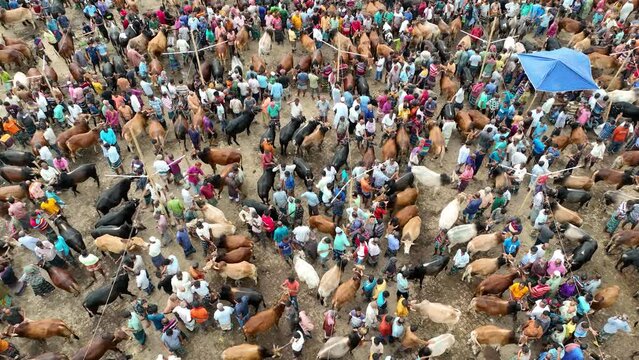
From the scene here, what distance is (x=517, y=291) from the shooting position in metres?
12.4

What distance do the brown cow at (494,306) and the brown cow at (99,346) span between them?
9.19m

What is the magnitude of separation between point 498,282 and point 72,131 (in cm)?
1509

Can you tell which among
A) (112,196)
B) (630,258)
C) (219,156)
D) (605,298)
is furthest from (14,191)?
(630,258)

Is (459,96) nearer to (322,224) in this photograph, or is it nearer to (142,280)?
(322,224)

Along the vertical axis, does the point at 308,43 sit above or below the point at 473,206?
above

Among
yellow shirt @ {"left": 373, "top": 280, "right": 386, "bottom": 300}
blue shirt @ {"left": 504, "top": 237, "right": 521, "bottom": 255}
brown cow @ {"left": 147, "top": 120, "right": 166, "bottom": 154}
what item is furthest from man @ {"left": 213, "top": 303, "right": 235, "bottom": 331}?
blue shirt @ {"left": 504, "top": 237, "right": 521, "bottom": 255}

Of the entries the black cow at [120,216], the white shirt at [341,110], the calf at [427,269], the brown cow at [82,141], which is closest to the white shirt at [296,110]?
the white shirt at [341,110]

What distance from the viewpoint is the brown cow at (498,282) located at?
12.8 m

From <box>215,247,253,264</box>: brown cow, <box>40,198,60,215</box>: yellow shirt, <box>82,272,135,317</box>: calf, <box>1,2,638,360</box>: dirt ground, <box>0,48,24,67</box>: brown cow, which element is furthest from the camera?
<box>0,48,24,67</box>: brown cow

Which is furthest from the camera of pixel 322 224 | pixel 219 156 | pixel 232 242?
pixel 219 156

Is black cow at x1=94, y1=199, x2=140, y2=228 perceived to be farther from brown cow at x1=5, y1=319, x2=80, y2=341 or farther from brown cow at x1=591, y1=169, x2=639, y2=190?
brown cow at x1=591, y1=169, x2=639, y2=190

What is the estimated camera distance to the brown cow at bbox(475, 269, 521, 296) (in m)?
12.8

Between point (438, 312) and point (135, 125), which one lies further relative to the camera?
point (135, 125)

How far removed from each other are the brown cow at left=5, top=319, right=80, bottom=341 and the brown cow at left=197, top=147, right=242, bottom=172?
6686 millimetres
